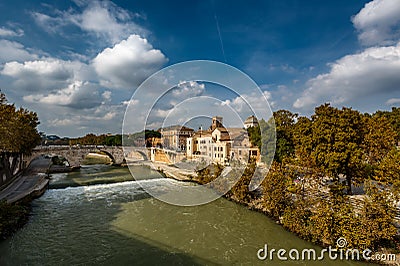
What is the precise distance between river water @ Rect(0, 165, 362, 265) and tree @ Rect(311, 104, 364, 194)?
155 inches

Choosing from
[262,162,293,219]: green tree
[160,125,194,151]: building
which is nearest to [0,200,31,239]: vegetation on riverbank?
[262,162,293,219]: green tree

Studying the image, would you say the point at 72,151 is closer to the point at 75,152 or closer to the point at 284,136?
the point at 75,152

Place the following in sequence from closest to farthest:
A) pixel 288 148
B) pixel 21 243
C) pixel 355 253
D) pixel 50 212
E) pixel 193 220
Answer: pixel 355 253 < pixel 21 243 < pixel 193 220 < pixel 50 212 < pixel 288 148

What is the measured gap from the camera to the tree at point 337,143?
10.1m

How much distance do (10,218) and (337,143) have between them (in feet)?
48.9

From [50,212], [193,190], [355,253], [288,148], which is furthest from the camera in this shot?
[288,148]

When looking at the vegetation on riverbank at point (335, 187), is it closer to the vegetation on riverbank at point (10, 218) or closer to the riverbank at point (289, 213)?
the riverbank at point (289, 213)

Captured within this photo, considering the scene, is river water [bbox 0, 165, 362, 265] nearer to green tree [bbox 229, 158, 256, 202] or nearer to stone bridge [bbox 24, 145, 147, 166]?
green tree [bbox 229, 158, 256, 202]

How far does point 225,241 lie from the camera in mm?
8602

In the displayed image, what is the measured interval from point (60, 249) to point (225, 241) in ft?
19.6

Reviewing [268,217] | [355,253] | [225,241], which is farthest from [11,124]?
[355,253]

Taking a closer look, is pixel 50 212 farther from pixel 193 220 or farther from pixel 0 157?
pixel 193 220

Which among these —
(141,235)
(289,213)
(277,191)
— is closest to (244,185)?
(277,191)

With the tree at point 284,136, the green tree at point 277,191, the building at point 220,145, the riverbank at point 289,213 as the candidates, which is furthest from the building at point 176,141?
the green tree at point 277,191
